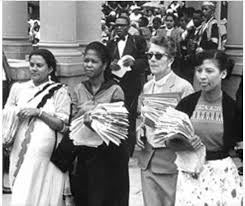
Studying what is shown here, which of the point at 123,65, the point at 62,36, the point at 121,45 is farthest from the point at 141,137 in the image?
the point at 62,36

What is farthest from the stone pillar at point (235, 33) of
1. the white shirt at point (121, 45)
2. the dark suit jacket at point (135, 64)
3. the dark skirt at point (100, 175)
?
the dark skirt at point (100, 175)

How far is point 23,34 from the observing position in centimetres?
1273

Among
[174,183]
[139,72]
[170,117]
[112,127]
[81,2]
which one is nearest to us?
[170,117]

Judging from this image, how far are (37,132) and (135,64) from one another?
441 cm

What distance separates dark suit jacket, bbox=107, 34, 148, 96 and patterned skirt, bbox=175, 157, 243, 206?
15.9 feet

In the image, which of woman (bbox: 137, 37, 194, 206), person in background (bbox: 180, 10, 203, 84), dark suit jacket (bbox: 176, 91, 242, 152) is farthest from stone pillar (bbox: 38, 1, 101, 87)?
dark suit jacket (bbox: 176, 91, 242, 152)

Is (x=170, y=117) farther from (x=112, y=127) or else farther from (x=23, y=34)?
(x=23, y=34)

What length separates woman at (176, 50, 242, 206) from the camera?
4258 mm

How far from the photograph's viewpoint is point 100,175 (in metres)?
5.00

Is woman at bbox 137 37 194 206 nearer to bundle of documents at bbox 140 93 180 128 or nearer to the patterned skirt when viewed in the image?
bundle of documents at bbox 140 93 180 128

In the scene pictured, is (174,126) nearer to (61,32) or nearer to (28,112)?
(28,112)

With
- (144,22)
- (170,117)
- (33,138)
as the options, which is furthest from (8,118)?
(144,22)

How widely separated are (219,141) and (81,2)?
22.0 ft

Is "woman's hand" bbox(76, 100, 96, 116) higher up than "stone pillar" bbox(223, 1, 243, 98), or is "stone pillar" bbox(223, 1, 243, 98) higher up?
"stone pillar" bbox(223, 1, 243, 98)
